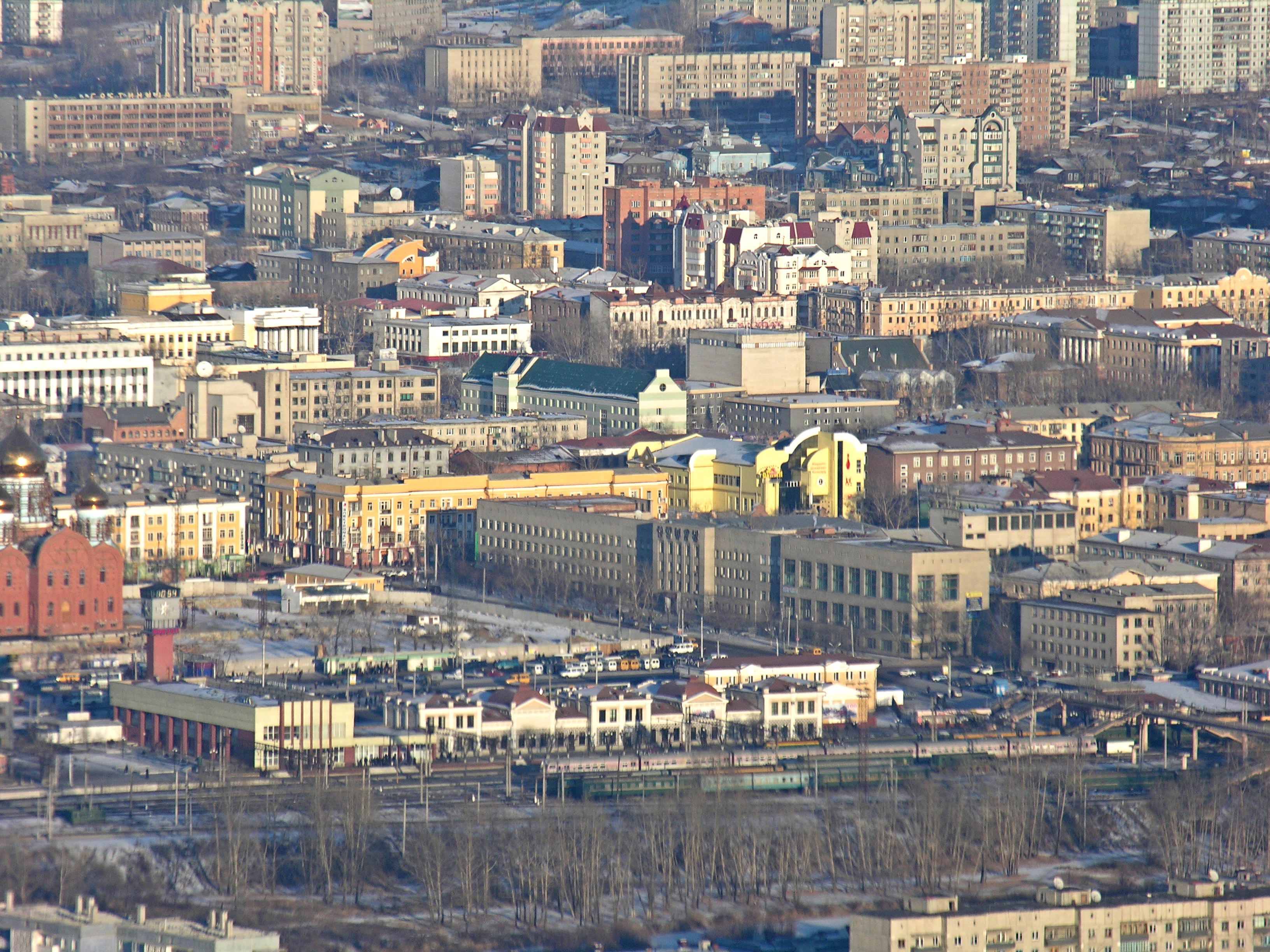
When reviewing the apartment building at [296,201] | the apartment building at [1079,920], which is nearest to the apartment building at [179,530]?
the apartment building at [1079,920]

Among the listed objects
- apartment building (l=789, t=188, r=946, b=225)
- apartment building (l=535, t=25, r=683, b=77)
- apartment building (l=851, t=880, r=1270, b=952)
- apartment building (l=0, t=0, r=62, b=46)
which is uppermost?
apartment building (l=0, t=0, r=62, b=46)

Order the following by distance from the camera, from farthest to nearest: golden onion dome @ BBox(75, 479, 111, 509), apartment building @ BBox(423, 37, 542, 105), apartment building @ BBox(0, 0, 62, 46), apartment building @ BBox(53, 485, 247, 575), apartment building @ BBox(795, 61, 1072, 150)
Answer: apartment building @ BBox(0, 0, 62, 46) < apartment building @ BBox(423, 37, 542, 105) < apartment building @ BBox(795, 61, 1072, 150) < apartment building @ BBox(53, 485, 247, 575) < golden onion dome @ BBox(75, 479, 111, 509)

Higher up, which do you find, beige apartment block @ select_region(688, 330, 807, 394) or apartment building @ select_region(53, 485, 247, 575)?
beige apartment block @ select_region(688, 330, 807, 394)

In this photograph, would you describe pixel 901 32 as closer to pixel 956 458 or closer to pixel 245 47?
pixel 245 47

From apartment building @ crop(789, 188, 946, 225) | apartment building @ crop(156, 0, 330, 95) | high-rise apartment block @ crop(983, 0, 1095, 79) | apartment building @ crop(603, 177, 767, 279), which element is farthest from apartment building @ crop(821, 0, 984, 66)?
apartment building @ crop(603, 177, 767, 279)

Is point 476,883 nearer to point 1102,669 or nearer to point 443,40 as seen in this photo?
point 1102,669

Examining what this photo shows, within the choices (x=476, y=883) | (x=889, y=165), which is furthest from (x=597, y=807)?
(x=889, y=165)

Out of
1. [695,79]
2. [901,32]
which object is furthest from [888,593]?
[695,79]

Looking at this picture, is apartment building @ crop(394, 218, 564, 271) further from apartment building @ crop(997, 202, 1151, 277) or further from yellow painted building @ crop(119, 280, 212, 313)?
apartment building @ crop(997, 202, 1151, 277)
